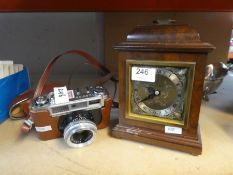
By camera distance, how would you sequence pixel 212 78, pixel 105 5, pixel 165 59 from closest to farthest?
pixel 165 59
pixel 105 5
pixel 212 78

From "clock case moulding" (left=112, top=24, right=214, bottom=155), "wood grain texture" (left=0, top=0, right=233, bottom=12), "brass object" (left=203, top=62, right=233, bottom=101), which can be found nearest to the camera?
"clock case moulding" (left=112, top=24, right=214, bottom=155)

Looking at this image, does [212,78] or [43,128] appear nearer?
[43,128]

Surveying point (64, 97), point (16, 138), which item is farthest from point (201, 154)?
point (16, 138)

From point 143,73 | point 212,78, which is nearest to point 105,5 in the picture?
point 143,73

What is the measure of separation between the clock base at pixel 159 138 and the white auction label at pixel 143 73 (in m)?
0.12

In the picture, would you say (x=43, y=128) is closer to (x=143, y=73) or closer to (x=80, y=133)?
(x=80, y=133)

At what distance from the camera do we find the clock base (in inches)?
16.7

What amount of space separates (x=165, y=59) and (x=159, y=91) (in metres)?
0.08

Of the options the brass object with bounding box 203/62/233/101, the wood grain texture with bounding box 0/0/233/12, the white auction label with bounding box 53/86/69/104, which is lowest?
the brass object with bounding box 203/62/233/101

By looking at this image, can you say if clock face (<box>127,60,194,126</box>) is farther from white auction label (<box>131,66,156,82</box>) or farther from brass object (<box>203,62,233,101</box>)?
brass object (<box>203,62,233,101</box>)

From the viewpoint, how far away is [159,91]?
446 mm

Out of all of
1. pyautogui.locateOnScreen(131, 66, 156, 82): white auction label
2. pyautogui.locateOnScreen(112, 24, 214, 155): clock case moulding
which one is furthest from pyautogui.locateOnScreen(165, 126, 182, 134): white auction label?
pyautogui.locateOnScreen(131, 66, 156, 82): white auction label

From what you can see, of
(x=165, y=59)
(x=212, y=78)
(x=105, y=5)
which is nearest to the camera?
(x=165, y=59)

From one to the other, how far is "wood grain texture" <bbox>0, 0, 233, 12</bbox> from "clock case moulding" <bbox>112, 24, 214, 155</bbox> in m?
0.12
